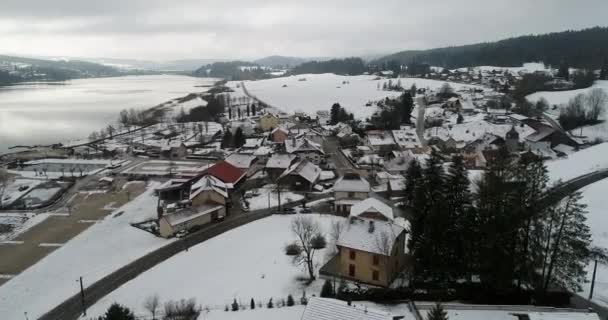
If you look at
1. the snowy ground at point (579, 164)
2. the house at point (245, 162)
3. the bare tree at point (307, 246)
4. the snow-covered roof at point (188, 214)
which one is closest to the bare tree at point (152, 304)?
the bare tree at point (307, 246)

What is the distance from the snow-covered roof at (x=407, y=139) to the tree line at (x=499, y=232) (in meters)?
35.4

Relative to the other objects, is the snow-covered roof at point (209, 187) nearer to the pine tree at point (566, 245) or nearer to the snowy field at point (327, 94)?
the pine tree at point (566, 245)

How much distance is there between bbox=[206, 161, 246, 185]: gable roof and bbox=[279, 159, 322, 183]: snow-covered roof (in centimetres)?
418

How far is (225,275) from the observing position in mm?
21375

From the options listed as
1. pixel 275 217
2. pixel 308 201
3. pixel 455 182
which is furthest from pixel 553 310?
pixel 308 201

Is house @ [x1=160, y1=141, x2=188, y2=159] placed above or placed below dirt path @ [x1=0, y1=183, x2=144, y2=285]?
above

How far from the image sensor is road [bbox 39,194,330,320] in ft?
65.1

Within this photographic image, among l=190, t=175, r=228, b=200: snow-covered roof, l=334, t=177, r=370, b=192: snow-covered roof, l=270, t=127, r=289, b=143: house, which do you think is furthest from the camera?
l=270, t=127, r=289, b=143: house

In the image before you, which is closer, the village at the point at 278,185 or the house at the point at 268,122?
the village at the point at 278,185

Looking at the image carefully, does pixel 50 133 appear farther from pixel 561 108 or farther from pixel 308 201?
pixel 561 108

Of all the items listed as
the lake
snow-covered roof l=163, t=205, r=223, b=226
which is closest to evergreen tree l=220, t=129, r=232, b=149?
snow-covered roof l=163, t=205, r=223, b=226

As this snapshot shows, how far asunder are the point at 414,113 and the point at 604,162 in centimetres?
4270

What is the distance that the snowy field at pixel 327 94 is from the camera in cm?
9869

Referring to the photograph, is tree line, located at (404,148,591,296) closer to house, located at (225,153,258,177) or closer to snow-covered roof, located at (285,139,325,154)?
house, located at (225,153,258,177)
